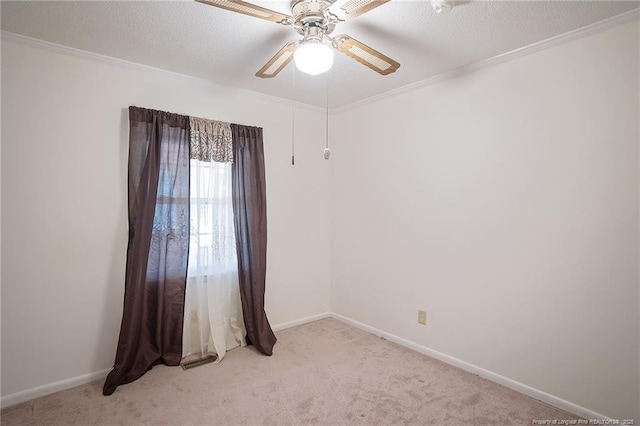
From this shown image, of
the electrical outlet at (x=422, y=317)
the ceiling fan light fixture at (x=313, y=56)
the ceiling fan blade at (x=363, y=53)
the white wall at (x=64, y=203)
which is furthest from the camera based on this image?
the electrical outlet at (x=422, y=317)

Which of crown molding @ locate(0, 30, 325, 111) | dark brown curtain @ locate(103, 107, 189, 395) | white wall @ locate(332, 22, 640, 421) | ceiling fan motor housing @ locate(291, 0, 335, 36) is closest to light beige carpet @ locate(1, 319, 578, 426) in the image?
dark brown curtain @ locate(103, 107, 189, 395)

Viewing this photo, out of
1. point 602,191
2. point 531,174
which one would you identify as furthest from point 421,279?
point 602,191

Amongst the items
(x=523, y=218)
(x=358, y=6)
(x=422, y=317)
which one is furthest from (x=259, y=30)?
(x=422, y=317)

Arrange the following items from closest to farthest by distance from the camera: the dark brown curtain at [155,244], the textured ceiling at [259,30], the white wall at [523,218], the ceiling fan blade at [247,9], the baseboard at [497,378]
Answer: the ceiling fan blade at [247,9] → the textured ceiling at [259,30] → the white wall at [523,218] → the baseboard at [497,378] → the dark brown curtain at [155,244]

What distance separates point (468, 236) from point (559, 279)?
2.15ft

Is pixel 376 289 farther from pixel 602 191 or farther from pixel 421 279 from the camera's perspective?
pixel 602 191

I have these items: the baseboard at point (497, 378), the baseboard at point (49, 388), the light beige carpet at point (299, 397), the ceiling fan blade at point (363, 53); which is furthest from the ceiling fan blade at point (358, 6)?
the baseboard at point (49, 388)

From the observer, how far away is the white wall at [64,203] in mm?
2211

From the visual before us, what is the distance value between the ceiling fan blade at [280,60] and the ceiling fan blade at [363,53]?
227 mm

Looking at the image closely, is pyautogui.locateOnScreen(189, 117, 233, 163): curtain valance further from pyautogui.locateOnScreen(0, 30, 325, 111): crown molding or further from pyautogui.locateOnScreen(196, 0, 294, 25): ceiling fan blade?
pyautogui.locateOnScreen(196, 0, 294, 25): ceiling fan blade

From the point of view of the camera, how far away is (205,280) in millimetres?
2926

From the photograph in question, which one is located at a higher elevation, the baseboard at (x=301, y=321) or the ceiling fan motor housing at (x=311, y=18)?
the ceiling fan motor housing at (x=311, y=18)

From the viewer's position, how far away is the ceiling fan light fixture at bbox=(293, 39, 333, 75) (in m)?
1.58

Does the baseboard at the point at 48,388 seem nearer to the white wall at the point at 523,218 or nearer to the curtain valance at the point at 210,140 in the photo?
the curtain valance at the point at 210,140
